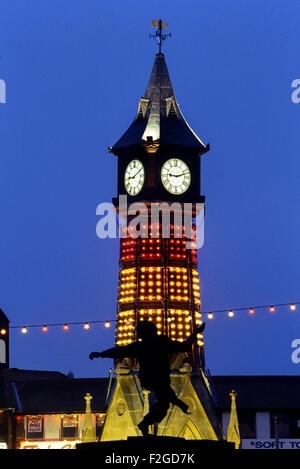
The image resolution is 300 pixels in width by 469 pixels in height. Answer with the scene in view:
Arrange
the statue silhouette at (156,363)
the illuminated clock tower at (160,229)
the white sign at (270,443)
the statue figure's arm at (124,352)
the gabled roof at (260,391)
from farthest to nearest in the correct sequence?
1. the illuminated clock tower at (160,229)
2. the gabled roof at (260,391)
3. the white sign at (270,443)
4. the statue figure's arm at (124,352)
5. the statue silhouette at (156,363)

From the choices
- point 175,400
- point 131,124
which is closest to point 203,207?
point 131,124

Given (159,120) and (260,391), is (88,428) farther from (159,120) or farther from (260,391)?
(159,120)

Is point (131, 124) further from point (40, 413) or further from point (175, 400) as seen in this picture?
point (175, 400)

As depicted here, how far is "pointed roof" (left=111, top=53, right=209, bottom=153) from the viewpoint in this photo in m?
87.8

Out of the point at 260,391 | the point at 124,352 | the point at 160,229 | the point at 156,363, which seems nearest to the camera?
the point at 156,363

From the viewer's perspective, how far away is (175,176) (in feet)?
287

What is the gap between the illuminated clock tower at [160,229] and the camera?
281ft

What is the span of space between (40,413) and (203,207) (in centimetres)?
1872

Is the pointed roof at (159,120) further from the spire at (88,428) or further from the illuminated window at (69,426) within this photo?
the spire at (88,428)

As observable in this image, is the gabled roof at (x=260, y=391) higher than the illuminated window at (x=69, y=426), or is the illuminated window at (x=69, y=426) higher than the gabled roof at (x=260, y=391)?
the gabled roof at (x=260, y=391)

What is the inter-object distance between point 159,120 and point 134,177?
183 inches

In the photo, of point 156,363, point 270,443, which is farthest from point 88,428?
point 156,363

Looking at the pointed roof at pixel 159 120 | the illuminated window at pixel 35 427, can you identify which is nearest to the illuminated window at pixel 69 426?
the illuminated window at pixel 35 427

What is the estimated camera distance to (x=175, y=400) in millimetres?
38156
